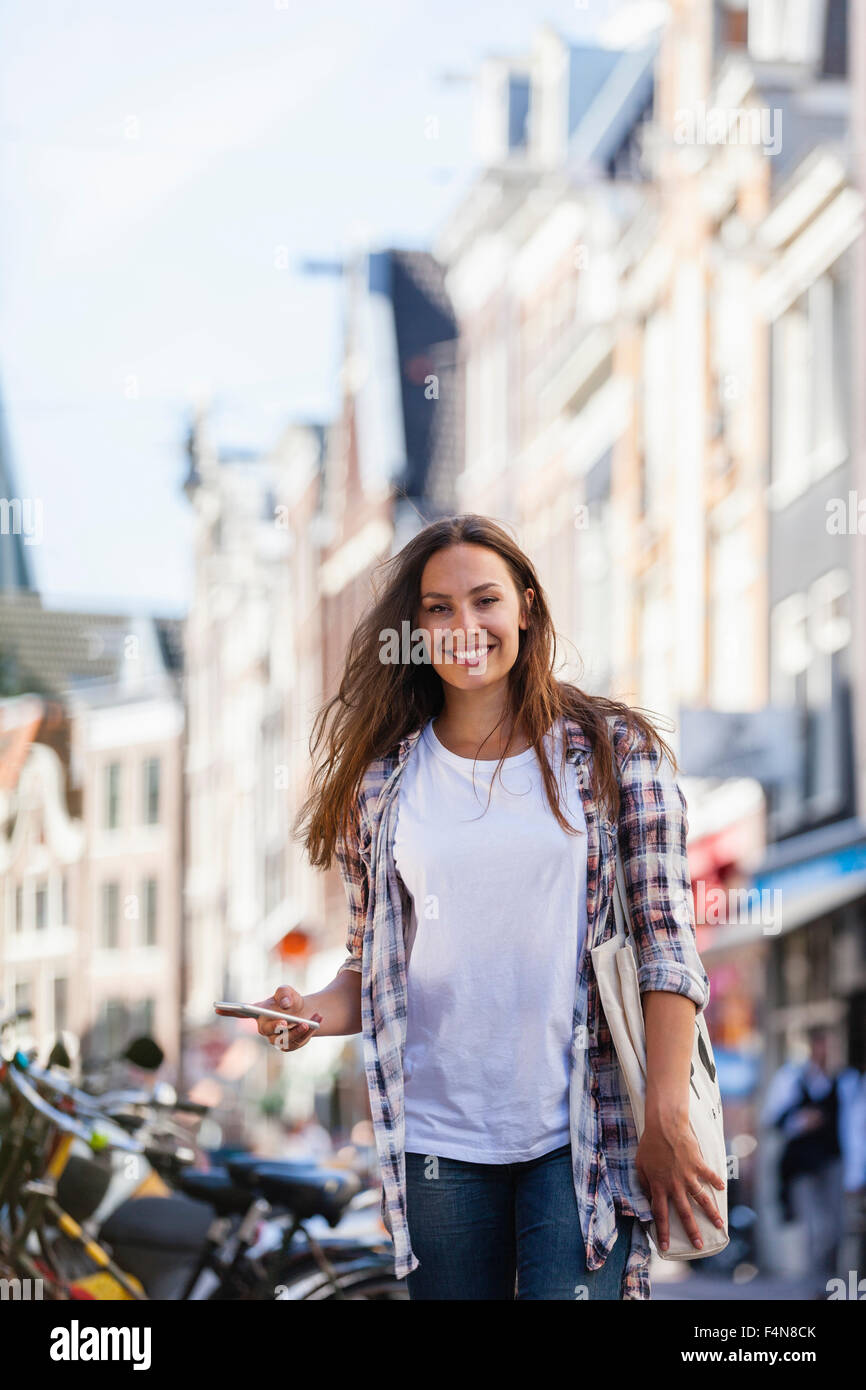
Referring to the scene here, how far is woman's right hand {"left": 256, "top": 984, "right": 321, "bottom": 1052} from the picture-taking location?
8.59ft

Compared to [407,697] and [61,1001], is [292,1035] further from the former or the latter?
[61,1001]

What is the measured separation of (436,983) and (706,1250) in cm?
44

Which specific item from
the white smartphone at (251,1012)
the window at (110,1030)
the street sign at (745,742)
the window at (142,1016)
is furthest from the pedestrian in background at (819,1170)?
the white smartphone at (251,1012)

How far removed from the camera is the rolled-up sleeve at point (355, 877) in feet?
9.12

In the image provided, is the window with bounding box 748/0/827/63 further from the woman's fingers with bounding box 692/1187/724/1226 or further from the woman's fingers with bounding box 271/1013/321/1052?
the woman's fingers with bounding box 692/1187/724/1226

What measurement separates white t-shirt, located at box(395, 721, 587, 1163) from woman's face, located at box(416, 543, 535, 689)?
0.19 m

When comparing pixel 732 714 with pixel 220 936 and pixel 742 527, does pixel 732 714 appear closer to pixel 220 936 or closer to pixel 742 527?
pixel 742 527

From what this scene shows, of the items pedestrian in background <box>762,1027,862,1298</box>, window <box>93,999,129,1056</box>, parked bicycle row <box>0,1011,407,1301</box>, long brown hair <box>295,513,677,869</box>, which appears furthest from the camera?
pedestrian in background <box>762,1027,862,1298</box>

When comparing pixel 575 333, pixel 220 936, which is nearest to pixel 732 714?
pixel 220 936

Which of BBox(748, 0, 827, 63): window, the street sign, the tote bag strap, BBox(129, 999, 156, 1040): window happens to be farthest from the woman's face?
BBox(748, 0, 827, 63): window

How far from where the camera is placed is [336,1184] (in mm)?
4512

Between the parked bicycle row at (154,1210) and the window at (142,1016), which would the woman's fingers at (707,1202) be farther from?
the window at (142,1016)

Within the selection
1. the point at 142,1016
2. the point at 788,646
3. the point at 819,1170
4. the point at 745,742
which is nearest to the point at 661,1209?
the point at 142,1016

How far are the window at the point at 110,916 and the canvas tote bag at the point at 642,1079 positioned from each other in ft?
13.7
